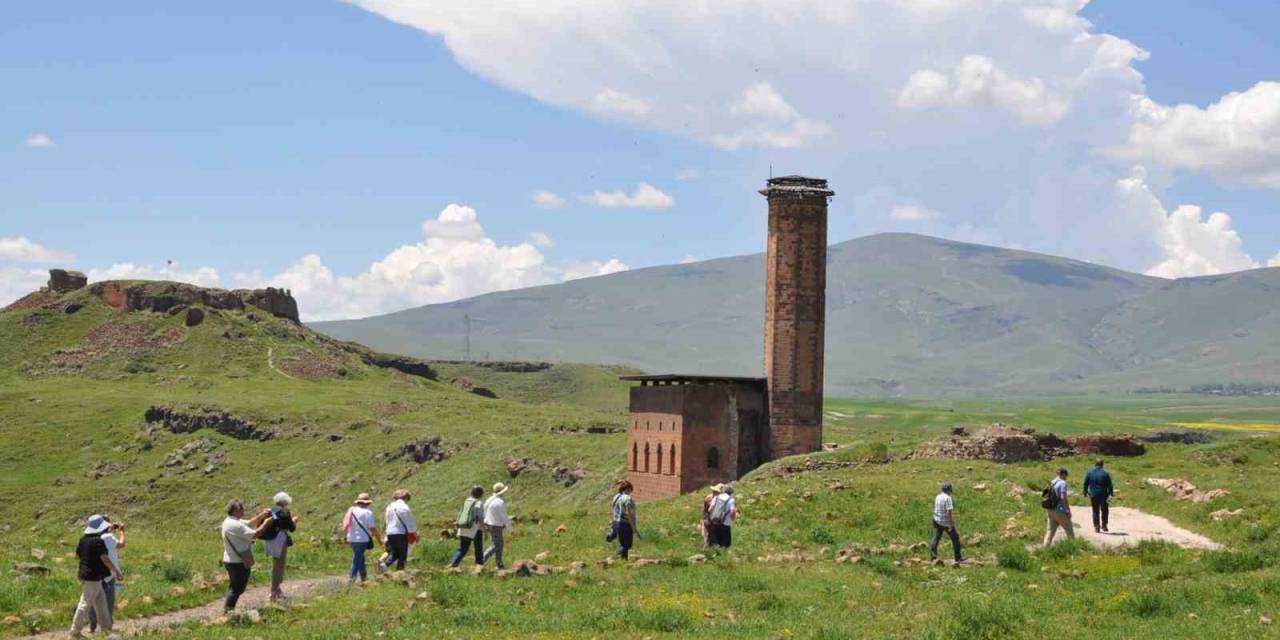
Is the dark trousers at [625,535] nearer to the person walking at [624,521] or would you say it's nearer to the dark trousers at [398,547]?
the person walking at [624,521]

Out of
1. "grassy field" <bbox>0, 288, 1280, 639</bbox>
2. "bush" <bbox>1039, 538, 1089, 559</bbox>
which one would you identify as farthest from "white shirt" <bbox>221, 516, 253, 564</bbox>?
"bush" <bbox>1039, 538, 1089, 559</bbox>

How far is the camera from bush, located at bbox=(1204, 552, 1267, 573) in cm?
2480

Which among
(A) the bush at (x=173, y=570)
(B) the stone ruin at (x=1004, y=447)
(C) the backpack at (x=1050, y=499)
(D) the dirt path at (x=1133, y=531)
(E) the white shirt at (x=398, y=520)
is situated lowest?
(A) the bush at (x=173, y=570)

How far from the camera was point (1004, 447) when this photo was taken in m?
48.1

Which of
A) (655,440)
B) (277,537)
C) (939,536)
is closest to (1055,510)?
(939,536)

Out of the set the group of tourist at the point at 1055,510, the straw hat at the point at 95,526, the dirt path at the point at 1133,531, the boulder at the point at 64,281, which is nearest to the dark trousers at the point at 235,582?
the straw hat at the point at 95,526

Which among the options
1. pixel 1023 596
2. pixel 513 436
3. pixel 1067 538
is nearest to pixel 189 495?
pixel 513 436

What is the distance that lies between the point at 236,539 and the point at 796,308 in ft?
138

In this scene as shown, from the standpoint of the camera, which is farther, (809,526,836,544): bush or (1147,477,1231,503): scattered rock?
(1147,477,1231,503): scattered rock

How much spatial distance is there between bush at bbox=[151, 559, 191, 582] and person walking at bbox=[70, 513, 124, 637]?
559cm

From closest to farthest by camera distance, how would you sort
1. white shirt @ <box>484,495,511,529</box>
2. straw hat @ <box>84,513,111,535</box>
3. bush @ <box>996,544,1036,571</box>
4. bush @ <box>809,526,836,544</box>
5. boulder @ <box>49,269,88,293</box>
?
straw hat @ <box>84,513,111,535</box>
bush @ <box>996,544,1036,571</box>
white shirt @ <box>484,495,511,529</box>
bush @ <box>809,526,836,544</box>
boulder @ <box>49,269,88,293</box>

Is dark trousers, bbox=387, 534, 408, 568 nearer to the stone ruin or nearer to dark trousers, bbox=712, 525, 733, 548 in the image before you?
dark trousers, bbox=712, 525, 733, 548

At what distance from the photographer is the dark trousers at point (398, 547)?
2570cm

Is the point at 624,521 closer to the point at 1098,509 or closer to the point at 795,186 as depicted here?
the point at 1098,509
